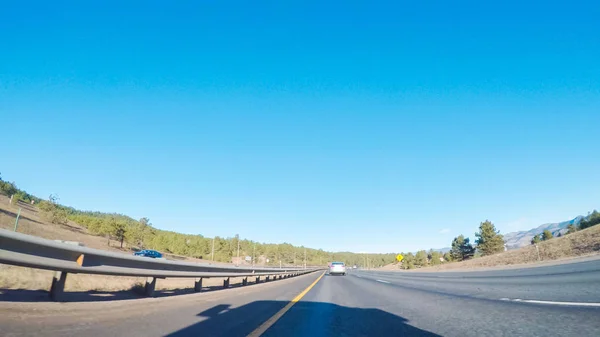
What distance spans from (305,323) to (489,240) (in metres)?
71.3

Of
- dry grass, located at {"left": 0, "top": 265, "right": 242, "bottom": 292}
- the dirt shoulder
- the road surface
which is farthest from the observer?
the dirt shoulder

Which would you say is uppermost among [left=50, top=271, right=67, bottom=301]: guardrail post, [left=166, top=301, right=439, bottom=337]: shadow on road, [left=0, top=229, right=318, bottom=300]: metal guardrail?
[left=0, top=229, right=318, bottom=300]: metal guardrail

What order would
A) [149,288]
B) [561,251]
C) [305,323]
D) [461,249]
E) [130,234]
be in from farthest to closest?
1. [461,249]
2. [130,234]
3. [561,251]
4. [149,288]
5. [305,323]

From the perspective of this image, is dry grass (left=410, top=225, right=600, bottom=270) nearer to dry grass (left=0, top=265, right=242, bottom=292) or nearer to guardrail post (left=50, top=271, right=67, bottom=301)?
dry grass (left=0, top=265, right=242, bottom=292)

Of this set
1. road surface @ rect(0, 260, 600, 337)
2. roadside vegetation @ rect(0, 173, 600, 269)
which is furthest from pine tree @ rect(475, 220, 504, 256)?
road surface @ rect(0, 260, 600, 337)

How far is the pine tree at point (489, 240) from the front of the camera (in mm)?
63500

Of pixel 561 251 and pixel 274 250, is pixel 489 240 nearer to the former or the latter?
pixel 561 251

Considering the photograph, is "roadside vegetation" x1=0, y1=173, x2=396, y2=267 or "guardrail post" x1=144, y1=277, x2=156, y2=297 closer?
"guardrail post" x1=144, y1=277, x2=156, y2=297

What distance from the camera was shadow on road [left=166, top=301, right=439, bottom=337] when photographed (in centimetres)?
414

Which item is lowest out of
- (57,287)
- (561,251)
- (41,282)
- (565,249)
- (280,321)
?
(280,321)

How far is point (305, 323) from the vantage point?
16.7 ft

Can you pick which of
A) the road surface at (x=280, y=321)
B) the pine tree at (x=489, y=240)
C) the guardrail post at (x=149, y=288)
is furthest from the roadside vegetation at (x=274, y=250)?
the guardrail post at (x=149, y=288)

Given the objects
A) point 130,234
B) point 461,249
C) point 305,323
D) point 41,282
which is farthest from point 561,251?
point 130,234

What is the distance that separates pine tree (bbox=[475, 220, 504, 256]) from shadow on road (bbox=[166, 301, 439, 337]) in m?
69.3
